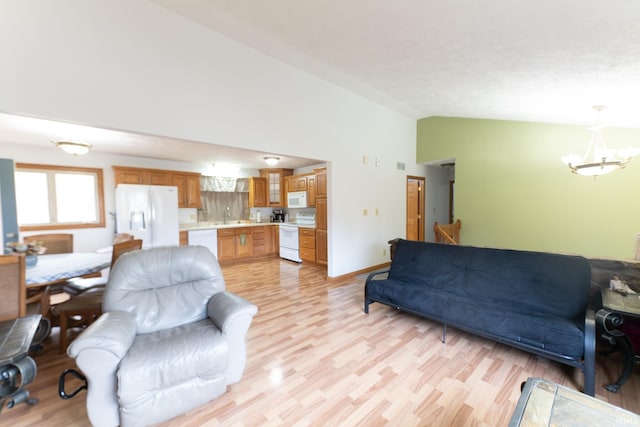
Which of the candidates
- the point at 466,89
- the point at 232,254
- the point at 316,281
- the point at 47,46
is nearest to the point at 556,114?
the point at 466,89

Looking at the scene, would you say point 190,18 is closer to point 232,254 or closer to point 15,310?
point 15,310

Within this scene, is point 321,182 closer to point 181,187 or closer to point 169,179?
point 181,187

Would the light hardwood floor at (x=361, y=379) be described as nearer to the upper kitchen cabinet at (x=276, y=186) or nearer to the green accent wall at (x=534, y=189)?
the green accent wall at (x=534, y=189)

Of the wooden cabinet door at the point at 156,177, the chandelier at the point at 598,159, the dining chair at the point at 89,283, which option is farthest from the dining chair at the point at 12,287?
the chandelier at the point at 598,159

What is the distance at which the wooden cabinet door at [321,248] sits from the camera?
17.3 ft

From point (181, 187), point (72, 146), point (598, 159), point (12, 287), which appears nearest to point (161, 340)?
point (12, 287)

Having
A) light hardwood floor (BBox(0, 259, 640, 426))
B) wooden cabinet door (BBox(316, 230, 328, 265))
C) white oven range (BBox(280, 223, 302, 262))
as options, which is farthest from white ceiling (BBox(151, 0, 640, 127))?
white oven range (BBox(280, 223, 302, 262))

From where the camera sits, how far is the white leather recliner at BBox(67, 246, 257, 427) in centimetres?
147

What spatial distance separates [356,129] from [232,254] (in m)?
3.98

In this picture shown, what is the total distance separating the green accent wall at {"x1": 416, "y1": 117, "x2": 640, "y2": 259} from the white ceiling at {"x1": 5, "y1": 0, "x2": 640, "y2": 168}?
59cm

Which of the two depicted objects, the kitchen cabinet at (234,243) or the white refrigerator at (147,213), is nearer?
the white refrigerator at (147,213)

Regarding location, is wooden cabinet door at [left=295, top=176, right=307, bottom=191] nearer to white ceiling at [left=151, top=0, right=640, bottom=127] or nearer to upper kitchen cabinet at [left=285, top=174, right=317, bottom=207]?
upper kitchen cabinet at [left=285, top=174, right=317, bottom=207]

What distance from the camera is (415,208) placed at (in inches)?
253

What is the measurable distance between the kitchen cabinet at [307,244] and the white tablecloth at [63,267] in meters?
3.50
